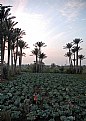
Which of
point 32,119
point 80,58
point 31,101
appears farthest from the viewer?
point 80,58

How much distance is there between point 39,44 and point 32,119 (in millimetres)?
69071

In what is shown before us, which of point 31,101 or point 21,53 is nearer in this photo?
point 31,101

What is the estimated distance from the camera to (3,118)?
35.4 ft

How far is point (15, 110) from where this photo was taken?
1384 cm

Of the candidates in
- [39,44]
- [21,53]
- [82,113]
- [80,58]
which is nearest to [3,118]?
[82,113]

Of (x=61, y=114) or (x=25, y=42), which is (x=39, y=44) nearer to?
(x=25, y=42)

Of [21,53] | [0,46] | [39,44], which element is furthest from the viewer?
[39,44]

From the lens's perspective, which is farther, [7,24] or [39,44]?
[39,44]

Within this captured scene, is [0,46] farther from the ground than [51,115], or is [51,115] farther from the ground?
[0,46]

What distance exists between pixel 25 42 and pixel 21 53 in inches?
134

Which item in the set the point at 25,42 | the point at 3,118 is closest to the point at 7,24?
the point at 25,42

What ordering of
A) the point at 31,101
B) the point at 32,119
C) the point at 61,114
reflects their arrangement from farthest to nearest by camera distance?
the point at 31,101 → the point at 61,114 → the point at 32,119

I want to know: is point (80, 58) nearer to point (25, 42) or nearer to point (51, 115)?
point (25, 42)

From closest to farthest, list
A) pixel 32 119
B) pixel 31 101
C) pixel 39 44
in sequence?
pixel 32 119, pixel 31 101, pixel 39 44
